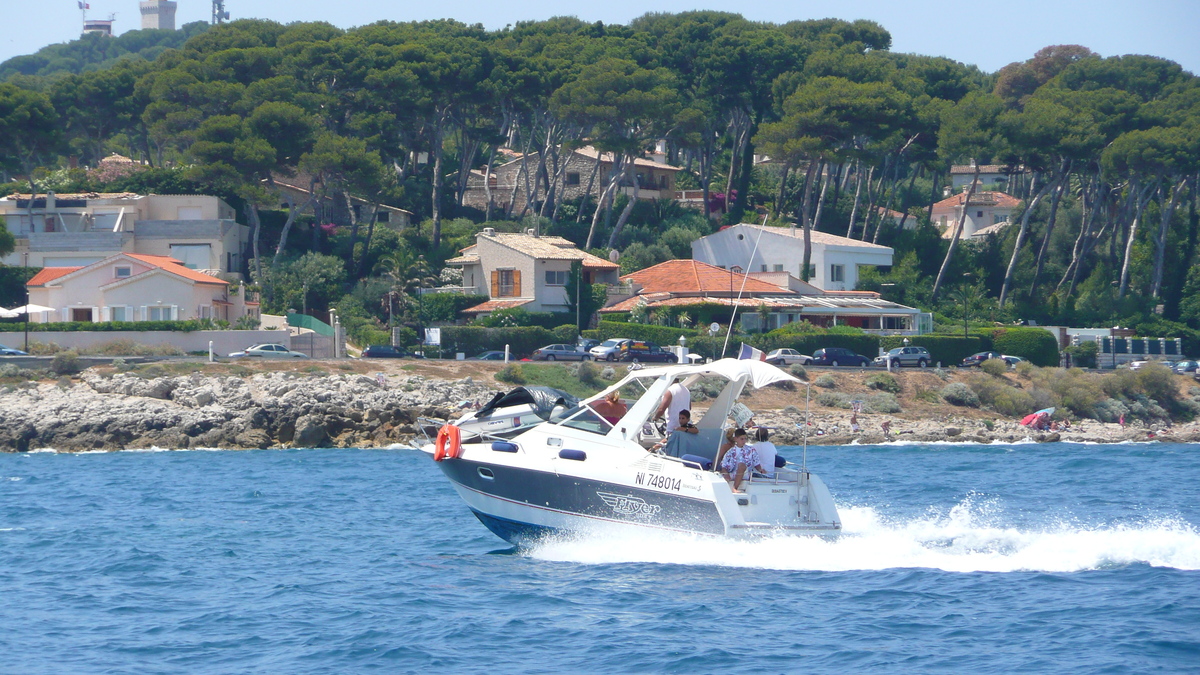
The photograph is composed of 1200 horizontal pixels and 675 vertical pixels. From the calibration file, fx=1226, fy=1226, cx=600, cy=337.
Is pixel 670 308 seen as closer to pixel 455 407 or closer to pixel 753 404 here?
pixel 753 404

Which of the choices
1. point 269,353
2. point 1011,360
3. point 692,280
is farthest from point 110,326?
point 1011,360

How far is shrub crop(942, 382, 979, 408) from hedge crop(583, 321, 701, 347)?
12.0 meters

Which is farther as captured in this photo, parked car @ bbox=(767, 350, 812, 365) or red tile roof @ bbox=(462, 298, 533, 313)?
red tile roof @ bbox=(462, 298, 533, 313)

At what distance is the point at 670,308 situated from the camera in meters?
60.6

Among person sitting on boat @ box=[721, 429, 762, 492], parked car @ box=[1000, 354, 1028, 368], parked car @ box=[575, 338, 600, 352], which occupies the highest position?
person sitting on boat @ box=[721, 429, 762, 492]

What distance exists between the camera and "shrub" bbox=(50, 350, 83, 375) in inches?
1700

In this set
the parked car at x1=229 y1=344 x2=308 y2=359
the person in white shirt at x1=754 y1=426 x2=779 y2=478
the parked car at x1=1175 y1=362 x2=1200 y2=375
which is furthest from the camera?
the parked car at x1=1175 y1=362 x2=1200 y2=375

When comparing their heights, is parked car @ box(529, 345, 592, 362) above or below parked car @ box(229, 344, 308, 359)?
below

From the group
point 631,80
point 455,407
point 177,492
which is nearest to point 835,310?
point 631,80

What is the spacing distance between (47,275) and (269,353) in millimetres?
16413

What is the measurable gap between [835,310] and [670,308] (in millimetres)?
8890

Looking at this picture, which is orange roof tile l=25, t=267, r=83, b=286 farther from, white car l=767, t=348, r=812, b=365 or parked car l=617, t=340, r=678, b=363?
white car l=767, t=348, r=812, b=365

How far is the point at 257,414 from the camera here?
130 ft

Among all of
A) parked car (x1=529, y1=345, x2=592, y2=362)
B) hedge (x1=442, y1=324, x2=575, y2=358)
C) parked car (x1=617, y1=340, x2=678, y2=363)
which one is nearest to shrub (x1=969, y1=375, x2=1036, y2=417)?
parked car (x1=617, y1=340, x2=678, y2=363)
